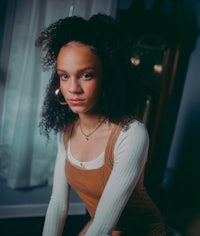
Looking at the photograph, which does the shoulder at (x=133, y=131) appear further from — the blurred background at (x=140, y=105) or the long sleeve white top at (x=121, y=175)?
the blurred background at (x=140, y=105)

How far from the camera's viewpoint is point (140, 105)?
205 centimetres

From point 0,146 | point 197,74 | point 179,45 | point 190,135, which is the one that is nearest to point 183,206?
point 190,135

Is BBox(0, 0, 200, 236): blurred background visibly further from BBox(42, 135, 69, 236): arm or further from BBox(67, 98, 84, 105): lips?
BBox(67, 98, 84, 105): lips

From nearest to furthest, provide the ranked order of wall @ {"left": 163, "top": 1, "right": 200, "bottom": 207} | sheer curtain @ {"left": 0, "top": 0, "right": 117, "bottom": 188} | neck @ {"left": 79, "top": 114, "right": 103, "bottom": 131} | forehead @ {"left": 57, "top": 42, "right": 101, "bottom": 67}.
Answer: forehead @ {"left": 57, "top": 42, "right": 101, "bottom": 67}, neck @ {"left": 79, "top": 114, "right": 103, "bottom": 131}, sheer curtain @ {"left": 0, "top": 0, "right": 117, "bottom": 188}, wall @ {"left": 163, "top": 1, "right": 200, "bottom": 207}

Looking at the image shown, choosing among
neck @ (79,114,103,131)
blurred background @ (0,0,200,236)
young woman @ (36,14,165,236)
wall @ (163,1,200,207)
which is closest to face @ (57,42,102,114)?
young woman @ (36,14,165,236)

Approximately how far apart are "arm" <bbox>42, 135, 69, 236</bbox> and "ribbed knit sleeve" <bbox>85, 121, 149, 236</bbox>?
0.71ft

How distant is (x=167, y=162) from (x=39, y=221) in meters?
1.14

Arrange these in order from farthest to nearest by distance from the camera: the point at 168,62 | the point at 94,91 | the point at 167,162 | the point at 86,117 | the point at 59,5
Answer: the point at 167,162 → the point at 168,62 → the point at 59,5 → the point at 86,117 → the point at 94,91

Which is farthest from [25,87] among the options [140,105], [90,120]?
[90,120]

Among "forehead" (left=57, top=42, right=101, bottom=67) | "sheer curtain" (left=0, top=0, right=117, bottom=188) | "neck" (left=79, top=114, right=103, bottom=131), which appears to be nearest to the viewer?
"forehead" (left=57, top=42, right=101, bottom=67)

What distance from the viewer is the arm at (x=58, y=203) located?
1051 mm

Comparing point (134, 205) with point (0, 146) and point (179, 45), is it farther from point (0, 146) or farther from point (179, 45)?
point (179, 45)

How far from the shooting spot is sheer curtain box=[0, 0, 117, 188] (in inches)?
65.0

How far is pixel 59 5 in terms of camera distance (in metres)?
1.64
